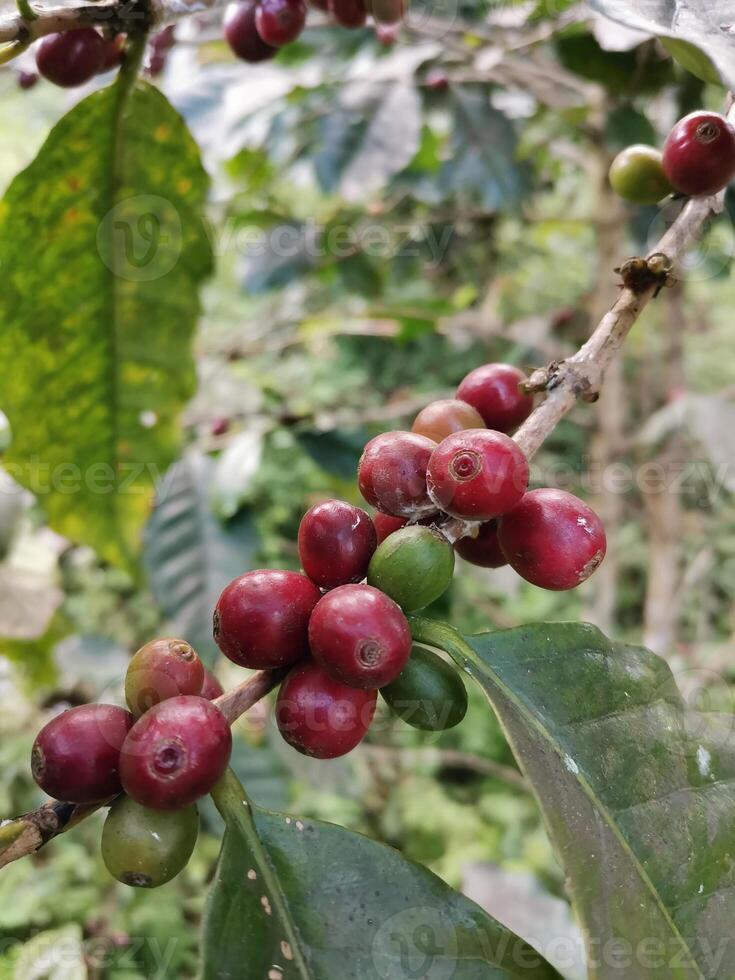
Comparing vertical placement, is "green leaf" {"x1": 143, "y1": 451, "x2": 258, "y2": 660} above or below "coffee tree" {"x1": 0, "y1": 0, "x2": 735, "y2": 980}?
below

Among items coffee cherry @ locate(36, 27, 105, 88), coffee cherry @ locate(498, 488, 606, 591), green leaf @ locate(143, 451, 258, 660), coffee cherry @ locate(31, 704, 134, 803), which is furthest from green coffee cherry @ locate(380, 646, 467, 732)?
green leaf @ locate(143, 451, 258, 660)

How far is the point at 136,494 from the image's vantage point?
4.38 feet

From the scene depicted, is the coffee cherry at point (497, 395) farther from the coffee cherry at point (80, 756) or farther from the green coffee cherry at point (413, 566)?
the coffee cherry at point (80, 756)

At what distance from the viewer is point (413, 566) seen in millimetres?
591

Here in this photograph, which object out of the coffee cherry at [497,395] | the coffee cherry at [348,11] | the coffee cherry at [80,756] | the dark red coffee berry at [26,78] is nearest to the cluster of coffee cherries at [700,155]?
the coffee cherry at [497,395]

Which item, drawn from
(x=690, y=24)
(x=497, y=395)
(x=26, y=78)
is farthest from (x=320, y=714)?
(x=26, y=78)

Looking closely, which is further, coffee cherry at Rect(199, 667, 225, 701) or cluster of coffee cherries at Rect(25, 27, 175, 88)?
cluster of coffee cherries at Rect(25, 27, 175, 88)

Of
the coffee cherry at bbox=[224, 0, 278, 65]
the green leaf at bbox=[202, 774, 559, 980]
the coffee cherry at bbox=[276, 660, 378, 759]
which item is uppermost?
the coffee cherry at bbox=[224, 0, 278, 65]

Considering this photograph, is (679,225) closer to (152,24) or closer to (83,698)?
(152,24)

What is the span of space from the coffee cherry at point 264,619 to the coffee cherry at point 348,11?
0.76m

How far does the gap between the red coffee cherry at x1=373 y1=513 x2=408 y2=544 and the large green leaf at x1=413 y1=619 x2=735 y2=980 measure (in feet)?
0.30

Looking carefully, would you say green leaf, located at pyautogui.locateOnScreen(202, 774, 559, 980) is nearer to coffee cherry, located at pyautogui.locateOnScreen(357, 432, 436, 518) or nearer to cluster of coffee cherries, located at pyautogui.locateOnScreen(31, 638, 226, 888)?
cluster of coffee cherries, located at pyautogui.locateOnScreen(31, 638, 226, 888)

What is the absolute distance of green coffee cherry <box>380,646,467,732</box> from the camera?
624 mm

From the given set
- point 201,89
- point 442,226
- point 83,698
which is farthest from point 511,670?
point 442,226
